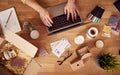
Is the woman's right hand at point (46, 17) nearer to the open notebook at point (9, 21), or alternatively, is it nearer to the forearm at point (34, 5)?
the forearm at point (34, 5)

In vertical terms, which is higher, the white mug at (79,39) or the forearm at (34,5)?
the forearm at (34,5)

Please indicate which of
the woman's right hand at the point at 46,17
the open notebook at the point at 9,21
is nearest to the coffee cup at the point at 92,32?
the woman's right hand at the point at 46,17

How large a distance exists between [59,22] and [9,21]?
0.34 m

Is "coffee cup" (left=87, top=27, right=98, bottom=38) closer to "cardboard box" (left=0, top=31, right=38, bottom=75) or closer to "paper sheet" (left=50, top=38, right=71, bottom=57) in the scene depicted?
"paper sheet" (left=50, top=38, right=71, bottom=57)

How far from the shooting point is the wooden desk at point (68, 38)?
1.62 m

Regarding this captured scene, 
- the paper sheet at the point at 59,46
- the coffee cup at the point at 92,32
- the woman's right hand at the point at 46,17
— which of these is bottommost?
the paper sheet at the point at 59,46

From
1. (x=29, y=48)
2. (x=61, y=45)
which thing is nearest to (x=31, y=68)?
(x=29, y=48)

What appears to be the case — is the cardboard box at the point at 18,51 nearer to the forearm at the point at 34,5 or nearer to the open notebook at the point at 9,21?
the open notebook at the point at 9,21

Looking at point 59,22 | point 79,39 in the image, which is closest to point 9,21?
point 59,22

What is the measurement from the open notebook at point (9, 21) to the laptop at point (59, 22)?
222mm

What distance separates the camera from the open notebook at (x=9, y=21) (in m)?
1.65

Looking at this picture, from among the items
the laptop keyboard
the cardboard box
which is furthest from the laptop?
the cardboard box

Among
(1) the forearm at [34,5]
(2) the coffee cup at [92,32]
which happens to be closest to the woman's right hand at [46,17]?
(1) the forearm at [34,5]

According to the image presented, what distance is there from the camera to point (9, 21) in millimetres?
1661
